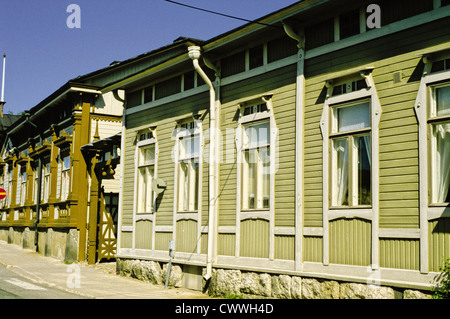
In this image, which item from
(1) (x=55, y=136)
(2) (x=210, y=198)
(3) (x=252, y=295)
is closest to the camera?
(3) (x=252, y=295)

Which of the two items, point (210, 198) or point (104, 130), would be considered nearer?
point (210, 198)

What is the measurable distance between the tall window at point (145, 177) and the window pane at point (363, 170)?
7.92 metres

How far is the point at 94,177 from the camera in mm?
22344

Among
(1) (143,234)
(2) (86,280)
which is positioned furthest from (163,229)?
(2) (86,280)

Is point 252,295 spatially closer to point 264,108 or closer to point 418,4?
point 264,108

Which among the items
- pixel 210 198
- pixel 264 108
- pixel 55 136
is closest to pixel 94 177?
pixel 55 136

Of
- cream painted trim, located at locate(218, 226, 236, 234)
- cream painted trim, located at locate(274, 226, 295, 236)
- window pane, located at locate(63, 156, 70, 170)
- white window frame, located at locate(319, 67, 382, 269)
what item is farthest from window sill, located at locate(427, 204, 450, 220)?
window pane, located at locate(63, 156, 70, 170)

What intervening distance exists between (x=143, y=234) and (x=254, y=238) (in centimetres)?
540

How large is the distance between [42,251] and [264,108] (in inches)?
665

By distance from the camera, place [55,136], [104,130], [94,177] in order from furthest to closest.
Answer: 1. [55,136]
2. [104,130]
3. [94,177]

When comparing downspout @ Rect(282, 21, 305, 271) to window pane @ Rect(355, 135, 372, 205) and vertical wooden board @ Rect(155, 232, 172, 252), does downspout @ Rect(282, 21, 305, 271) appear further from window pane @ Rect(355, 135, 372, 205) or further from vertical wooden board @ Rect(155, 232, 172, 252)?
vertical wooden board @ Rect(155, 232, 172, 252)

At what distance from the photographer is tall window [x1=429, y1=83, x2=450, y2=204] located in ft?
29.9

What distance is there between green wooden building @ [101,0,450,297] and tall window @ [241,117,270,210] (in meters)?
0.03

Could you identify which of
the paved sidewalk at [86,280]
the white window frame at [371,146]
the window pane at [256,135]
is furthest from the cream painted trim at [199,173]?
the white window frame at [371,146]
